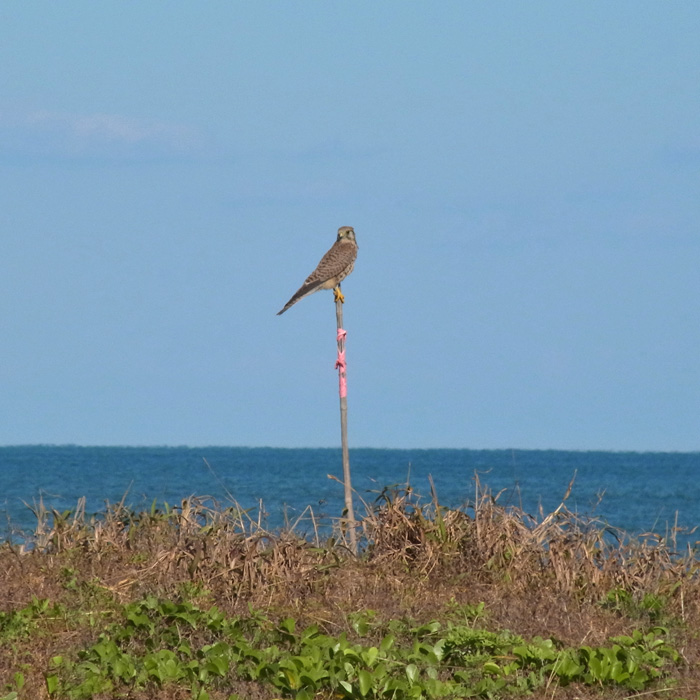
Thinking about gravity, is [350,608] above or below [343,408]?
below

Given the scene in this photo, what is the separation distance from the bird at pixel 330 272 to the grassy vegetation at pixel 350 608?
362 centimetres

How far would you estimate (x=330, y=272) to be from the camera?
40.8 ft

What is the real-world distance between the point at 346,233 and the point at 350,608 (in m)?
6.71

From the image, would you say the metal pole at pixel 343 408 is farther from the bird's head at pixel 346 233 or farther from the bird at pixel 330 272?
the bird's head at pixel 346 233

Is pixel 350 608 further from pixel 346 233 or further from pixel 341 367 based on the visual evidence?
pixel 346 233

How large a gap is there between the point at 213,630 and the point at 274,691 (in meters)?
0.90

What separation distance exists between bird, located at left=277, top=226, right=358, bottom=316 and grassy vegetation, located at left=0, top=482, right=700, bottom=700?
3622 mm

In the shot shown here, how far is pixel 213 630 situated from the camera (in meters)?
Result: 7.12

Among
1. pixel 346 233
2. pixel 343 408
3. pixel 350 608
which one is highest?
pixel 346 233

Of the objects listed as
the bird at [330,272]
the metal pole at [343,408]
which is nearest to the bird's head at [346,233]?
the bird at [330,272]

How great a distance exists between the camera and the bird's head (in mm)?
13477

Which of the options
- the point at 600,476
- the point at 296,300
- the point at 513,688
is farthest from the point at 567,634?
the point at 600,476

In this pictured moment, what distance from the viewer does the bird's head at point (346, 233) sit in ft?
44.2

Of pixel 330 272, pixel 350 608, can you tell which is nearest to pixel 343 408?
pixel 330 272
